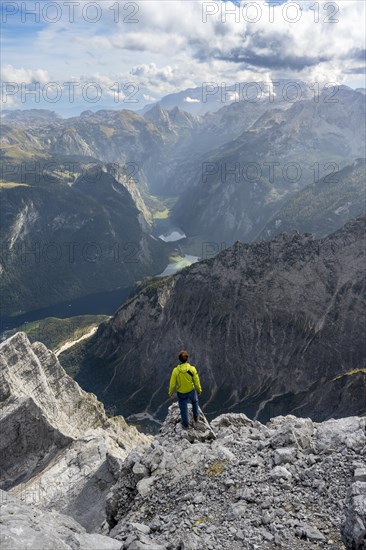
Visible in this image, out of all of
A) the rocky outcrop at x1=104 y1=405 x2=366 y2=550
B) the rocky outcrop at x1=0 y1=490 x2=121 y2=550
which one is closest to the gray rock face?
the rocky outcrop at x1=104 y1=405 x2=366 y2=550

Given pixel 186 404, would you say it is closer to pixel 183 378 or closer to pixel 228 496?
pixel 183 378

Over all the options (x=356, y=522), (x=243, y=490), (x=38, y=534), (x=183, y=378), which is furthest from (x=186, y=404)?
(x=356, y=522)

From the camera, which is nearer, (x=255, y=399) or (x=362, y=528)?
(x=362, y=528)

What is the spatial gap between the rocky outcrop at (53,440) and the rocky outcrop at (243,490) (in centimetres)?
912

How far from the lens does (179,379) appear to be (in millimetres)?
32750

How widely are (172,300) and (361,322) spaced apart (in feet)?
251

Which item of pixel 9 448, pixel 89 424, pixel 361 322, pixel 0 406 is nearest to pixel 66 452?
pixel 9 448

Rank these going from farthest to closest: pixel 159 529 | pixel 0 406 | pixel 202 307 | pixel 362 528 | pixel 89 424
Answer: pixel 202 307 < pixel 89 424 < pixel 0 406 < pixel 159 529 < pixel 362 528

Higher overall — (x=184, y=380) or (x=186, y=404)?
(x=184, y=380)

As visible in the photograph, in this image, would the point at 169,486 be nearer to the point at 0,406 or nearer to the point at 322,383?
the point at 0,406

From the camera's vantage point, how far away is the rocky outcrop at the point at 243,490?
22.6 metres

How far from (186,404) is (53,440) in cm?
4104

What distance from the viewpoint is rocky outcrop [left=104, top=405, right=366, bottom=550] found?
2261 centimetres

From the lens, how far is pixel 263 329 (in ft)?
546
